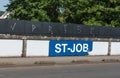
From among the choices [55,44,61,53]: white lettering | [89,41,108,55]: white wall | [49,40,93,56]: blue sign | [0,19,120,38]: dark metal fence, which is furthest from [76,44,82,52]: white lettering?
[55,44,61,53]: white lettering

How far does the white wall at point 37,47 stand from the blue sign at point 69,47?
0.45 m

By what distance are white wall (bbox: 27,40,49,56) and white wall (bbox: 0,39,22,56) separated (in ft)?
2.67

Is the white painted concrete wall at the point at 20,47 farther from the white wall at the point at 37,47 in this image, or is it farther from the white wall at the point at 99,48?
the white wall at the point at 99,48

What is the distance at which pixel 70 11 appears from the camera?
53750mm

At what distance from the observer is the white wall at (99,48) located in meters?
33.2

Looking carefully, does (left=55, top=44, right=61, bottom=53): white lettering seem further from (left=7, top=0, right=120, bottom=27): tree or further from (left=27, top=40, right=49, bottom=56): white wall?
(left=7, top=0, right=120, bottom=27): tree

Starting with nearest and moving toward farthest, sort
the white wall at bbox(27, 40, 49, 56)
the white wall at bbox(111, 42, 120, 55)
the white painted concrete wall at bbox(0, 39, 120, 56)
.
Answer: the white painted concrete wall at bbox(0, 39, 120, 56)
the white wall at bbox(27, 40, 49, 56)
the white wall at bbox(111, 42, 120, 55)

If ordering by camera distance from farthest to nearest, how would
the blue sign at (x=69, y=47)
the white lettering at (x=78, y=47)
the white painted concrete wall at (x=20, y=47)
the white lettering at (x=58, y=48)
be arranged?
the white lettering at (x=78, y=47) < the white lettering at (x=58, y=48) < the blue sign at (x=69, y=47) < the white painted concrete wall at (x=20, y=47)

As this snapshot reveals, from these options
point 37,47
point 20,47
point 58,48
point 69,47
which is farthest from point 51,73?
point 69,47

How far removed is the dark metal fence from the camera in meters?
27.1

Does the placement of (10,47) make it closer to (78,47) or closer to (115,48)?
(78,47)

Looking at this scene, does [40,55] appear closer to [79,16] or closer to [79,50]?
[79,50]

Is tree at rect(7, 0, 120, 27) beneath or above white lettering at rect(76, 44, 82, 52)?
above

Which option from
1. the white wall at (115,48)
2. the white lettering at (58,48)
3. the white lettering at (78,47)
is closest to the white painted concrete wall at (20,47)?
the white lettering at (58,48)
